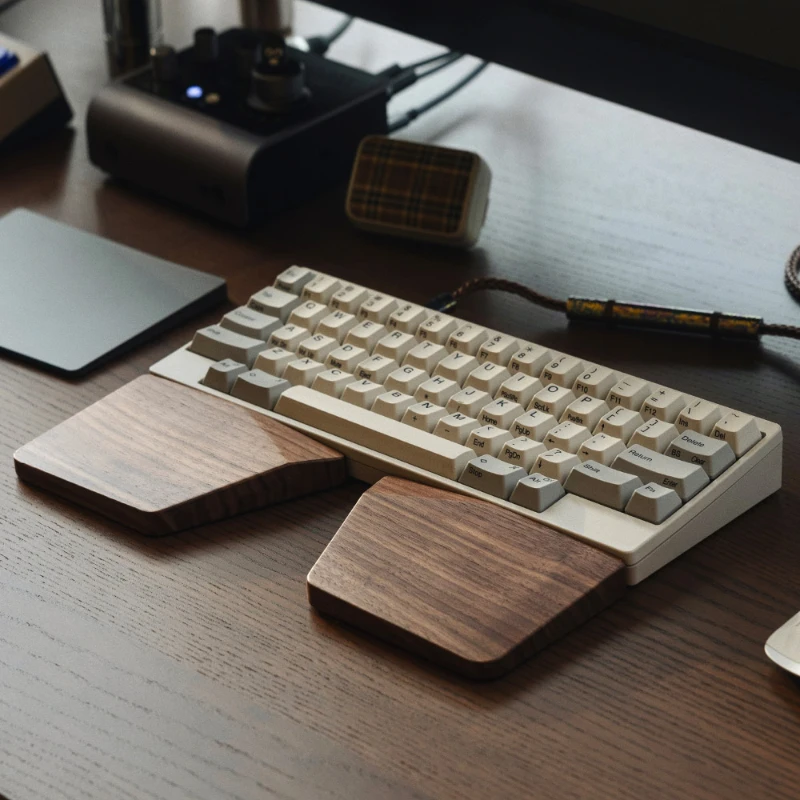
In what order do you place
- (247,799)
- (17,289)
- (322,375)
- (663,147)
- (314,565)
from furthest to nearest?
(663,147), (17,289), (322,375), (314,565), (247,799)

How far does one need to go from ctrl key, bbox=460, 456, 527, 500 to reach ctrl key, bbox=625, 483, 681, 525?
0.06m

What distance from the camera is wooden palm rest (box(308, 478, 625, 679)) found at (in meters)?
0.58

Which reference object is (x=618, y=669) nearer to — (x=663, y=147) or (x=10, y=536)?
(x=10, y=536)

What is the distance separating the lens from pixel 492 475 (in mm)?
662

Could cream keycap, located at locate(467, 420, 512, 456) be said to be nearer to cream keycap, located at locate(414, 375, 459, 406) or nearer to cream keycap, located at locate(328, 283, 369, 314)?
cream keycap, located at locate(414, 375, 459, 406)

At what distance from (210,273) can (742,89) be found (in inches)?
15.7

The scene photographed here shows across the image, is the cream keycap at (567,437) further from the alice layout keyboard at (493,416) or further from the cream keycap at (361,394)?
the cream keycap at (361,394)

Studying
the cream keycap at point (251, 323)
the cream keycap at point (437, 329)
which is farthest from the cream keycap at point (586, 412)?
the cream keycap at point (251, 323)

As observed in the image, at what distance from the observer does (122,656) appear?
1.95 ft

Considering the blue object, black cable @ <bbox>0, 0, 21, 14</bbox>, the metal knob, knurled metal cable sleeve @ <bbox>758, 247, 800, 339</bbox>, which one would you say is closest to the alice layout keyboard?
knurled metal cable sleeve @ <bbox>758, 247, 800, 339</bbox>

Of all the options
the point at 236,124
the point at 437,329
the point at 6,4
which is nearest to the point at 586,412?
the point at 437,329

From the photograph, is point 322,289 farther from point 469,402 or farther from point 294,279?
point 469,402

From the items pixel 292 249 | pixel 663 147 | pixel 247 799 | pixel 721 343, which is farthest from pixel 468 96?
pixel 247 799

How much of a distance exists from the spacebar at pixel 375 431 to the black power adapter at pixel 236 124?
10.9 inches
